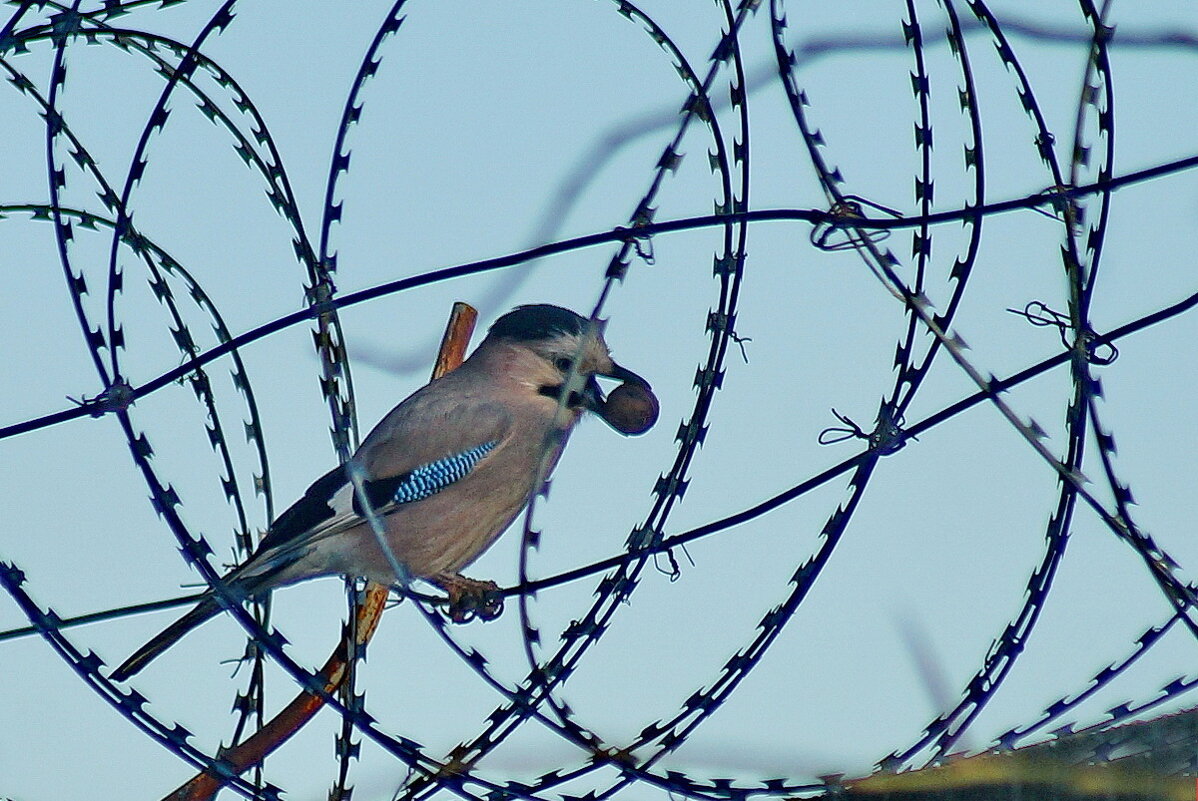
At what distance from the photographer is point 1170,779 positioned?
2686 mm

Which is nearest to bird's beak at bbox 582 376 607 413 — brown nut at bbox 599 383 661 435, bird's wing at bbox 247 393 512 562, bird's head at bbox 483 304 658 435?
bird's head at bbox 483 304 658 435

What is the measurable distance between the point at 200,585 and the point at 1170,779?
2.08 metres

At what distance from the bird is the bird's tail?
15cm

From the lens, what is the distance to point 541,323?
523 cm

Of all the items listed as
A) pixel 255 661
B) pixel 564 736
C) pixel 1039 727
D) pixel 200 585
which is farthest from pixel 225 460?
pixel 1039 727

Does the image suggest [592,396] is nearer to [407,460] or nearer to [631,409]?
[631,409]

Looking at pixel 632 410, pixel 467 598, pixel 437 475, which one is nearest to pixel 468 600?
pixel 467 598

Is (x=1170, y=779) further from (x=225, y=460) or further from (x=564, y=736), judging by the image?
(x=225, y=460)

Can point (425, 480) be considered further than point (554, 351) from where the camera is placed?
No

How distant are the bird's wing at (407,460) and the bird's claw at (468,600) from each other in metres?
0.29

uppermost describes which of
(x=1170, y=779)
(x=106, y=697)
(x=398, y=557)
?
(x=398, y=557)

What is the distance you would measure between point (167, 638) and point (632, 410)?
1.38 metres

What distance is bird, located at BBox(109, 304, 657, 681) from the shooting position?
460 cm

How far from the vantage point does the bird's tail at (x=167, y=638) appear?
13.8 feet
